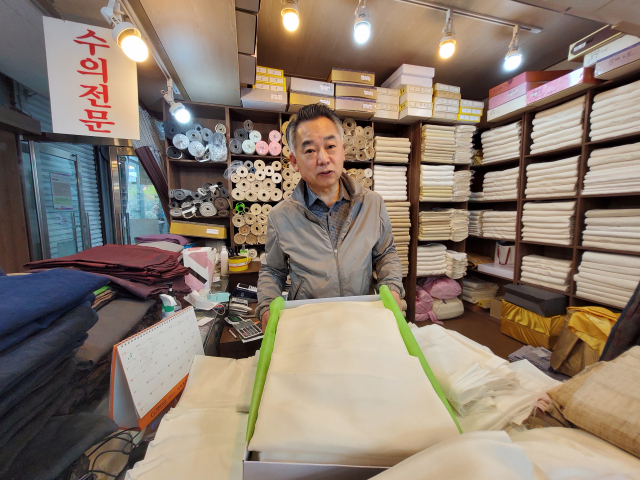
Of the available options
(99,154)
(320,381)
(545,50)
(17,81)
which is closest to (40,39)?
(17,81)

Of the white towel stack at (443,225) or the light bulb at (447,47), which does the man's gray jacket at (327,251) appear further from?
the white towel stack at (443,225)

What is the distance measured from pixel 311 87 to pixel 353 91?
1.58 feet

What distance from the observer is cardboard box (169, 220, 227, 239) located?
2627 mm

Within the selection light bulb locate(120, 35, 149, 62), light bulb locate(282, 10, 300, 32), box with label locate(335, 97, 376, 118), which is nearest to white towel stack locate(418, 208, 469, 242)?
box with label locate(335, 97, 376, 118)

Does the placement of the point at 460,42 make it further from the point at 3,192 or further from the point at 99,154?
the point at 99,154

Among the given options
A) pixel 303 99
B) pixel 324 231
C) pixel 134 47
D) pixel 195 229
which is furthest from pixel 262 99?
pixel 324 231

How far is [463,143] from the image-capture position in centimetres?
321

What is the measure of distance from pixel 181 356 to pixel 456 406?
908 mm

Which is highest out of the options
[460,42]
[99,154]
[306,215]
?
[460,42]

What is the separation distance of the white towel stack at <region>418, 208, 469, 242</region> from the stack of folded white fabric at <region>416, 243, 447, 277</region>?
152 mm

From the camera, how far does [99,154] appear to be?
10.9 feet

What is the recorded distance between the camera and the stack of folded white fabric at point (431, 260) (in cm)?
327

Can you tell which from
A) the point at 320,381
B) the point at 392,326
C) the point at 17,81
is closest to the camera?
the point at 320,381

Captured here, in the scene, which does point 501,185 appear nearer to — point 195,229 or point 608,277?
point 608,277
